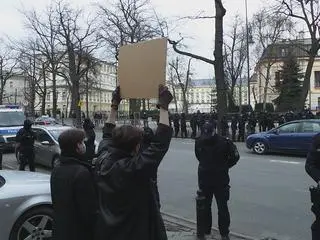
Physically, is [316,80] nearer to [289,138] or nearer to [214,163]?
[289,138]

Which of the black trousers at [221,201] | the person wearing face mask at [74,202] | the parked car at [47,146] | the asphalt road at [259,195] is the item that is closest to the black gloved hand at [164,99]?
the person wearing face mask at [74,202]

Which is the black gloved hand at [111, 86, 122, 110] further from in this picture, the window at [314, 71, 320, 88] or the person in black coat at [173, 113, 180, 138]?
the window at [314, 71, 320, 88]

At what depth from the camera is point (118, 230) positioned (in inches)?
140

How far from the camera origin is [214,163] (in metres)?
7.41

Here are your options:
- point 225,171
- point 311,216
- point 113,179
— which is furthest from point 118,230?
point 311,216

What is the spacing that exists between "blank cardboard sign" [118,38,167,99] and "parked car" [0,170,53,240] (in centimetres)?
256

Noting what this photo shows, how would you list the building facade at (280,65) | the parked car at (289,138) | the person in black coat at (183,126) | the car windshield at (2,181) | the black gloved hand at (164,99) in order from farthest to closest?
the building facade at (280,65), the person in black coat at (183,126), the parked car at (289,138), the car windshield at (2,181), the black gloved hand at (164,99)

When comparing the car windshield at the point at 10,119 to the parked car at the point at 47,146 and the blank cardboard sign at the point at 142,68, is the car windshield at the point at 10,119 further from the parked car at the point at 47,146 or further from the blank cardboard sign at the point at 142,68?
the blank cardboard sign at the point at 142,68

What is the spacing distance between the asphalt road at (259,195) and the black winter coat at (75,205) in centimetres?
492

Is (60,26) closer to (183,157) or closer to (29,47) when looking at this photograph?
(29,47)

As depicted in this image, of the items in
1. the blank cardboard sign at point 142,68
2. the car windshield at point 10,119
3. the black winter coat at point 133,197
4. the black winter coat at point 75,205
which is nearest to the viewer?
the black winter coat at point 133,197

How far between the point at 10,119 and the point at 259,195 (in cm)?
1684

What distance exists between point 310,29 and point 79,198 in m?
33.6

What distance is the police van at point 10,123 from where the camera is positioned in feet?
81.0
